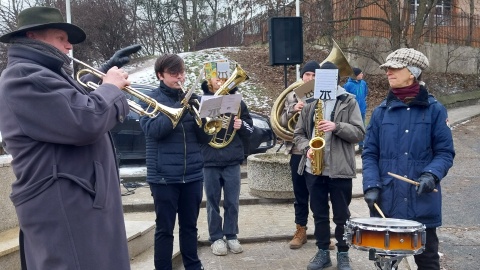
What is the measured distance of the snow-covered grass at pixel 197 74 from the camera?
A: 18094mm

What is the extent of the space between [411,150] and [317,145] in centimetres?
124

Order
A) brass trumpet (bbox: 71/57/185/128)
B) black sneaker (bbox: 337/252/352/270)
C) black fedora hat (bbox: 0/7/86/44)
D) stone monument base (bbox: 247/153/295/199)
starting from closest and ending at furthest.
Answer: black fedora hat (bbox: 0/7/86/44) → brass trumpet (bbox: 71/57/185/128) → black sneaker (bbox: 337/252/352/270) → stone monument base (bbox: 247/153/295/199)

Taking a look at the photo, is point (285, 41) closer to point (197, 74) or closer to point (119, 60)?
point (119, 60)

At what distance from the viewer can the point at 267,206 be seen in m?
7.50

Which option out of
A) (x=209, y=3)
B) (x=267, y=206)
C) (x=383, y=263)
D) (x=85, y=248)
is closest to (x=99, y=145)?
(x=85, y=248)

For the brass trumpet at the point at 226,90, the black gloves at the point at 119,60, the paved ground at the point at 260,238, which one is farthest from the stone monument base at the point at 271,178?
the black gloves at the point at 119,60

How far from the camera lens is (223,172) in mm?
5629

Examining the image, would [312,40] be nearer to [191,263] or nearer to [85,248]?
[191,263]

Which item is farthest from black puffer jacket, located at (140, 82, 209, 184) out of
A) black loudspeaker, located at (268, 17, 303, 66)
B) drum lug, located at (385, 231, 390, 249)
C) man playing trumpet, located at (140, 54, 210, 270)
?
black loudspeaker, located at (268, 17, 303, 66)

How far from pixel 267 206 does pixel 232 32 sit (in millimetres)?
22437

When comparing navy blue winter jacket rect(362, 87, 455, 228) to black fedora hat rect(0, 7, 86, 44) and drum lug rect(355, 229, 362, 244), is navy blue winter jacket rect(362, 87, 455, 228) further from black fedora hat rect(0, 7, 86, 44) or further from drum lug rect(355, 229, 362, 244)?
black fedora hat rect(0, 7, 86, 44)

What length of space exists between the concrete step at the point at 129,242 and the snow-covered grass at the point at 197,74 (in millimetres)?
10405

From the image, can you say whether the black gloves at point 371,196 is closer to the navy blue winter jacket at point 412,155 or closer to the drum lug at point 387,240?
the navy blue winter jacket at point 412,155

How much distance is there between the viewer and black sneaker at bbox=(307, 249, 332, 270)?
5062 mm
